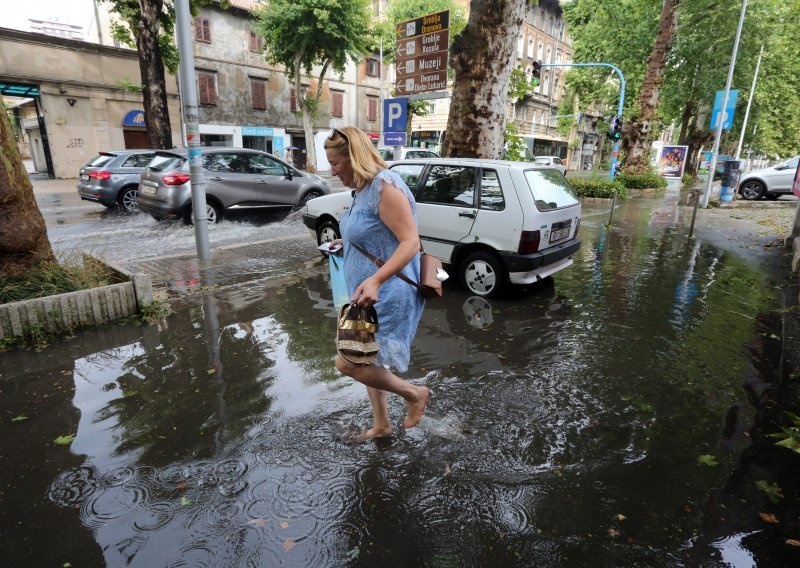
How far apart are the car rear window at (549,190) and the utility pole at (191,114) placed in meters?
4.78

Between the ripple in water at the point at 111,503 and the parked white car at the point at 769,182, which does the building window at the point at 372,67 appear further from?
the ripple in water at the point at 111,503

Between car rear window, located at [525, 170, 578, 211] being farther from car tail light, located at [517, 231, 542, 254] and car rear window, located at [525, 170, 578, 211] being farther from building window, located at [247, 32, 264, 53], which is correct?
building window, located at [247, 32, 264, 53]

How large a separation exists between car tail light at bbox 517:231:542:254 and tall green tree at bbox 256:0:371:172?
77.0 ft

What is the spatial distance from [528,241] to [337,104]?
1365 inches

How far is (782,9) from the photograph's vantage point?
22.8 m

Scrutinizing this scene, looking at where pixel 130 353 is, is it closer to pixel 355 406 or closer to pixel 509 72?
pixel 355 406

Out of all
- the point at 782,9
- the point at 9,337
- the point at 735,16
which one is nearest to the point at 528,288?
the point at 9,337

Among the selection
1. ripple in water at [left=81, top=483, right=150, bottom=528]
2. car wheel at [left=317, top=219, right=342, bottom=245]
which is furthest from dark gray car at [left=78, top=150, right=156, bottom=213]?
ripple in water at [left=81, top=483, right=150, bottom=528]

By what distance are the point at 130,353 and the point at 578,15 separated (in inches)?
1307

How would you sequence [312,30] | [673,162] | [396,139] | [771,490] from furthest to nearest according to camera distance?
[312,30] → [673,162] → [396,139] → [771,490]

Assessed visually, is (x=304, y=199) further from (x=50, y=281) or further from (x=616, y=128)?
(x=616, y=128)

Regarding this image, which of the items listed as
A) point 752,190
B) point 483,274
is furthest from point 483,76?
point 752,190

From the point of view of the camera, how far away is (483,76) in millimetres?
8758

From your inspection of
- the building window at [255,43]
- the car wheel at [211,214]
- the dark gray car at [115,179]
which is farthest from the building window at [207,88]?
the car wheel at [211,214]
